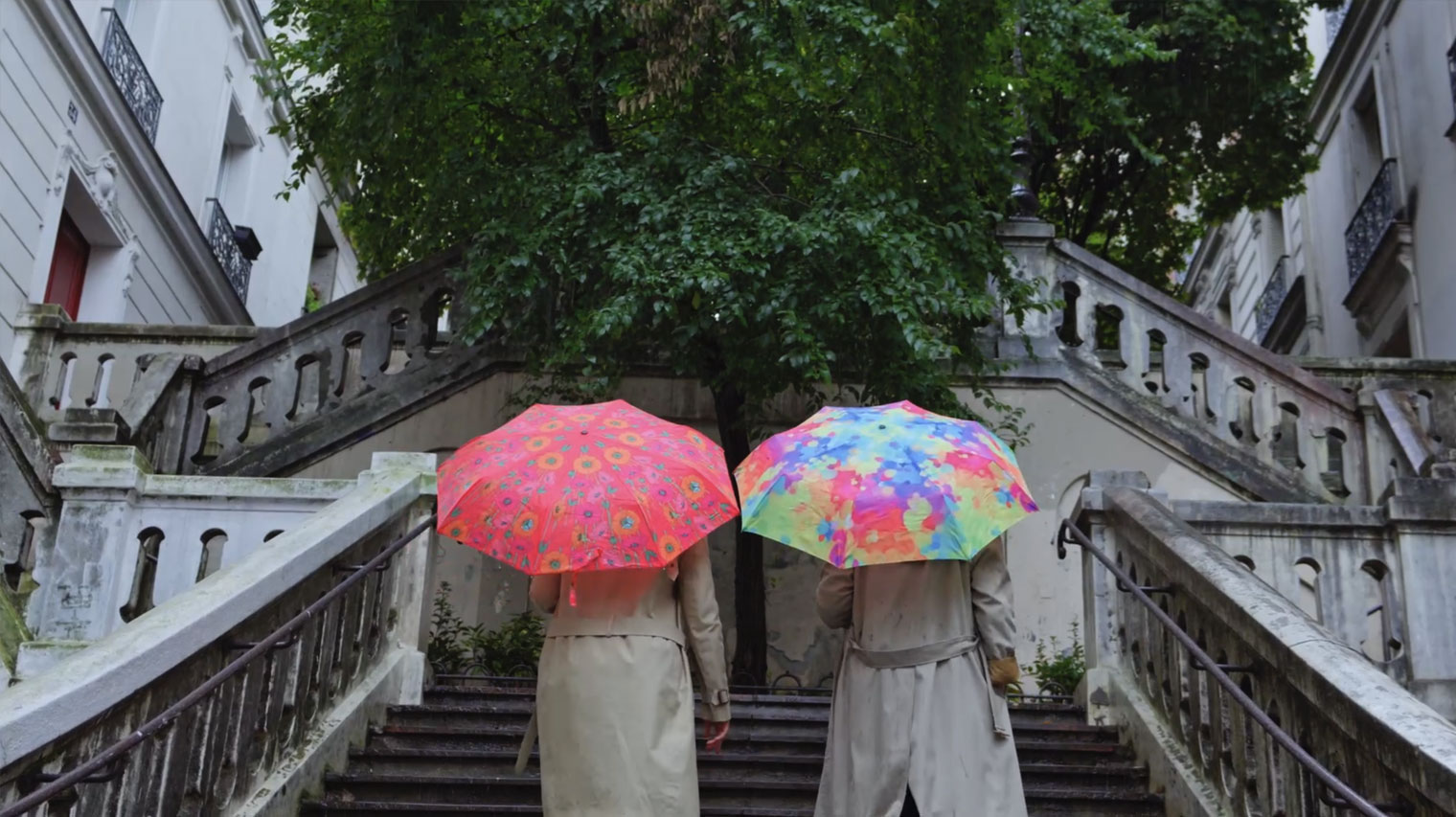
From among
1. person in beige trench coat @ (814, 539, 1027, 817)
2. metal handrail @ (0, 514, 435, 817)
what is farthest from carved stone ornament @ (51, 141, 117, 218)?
person in beige trench coat @ (814, 539, 1027, 817)

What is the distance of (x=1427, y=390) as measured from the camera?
10.7 meters

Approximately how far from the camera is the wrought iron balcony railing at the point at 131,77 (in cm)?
1420

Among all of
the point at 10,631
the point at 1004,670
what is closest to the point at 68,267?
the point at 10,631

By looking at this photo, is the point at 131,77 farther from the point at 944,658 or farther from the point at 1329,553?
the point at 944,658

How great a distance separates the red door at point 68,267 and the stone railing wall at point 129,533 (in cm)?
778

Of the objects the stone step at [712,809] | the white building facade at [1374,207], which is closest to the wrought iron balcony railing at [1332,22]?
the white building facade at [1374,207]

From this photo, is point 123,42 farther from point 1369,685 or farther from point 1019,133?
point 1369,685

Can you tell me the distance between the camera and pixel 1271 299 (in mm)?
20156

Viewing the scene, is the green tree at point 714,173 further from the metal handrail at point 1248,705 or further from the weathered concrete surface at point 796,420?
the metal handrail at point 1248,705

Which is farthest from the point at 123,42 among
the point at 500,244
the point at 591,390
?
the point at 591,390

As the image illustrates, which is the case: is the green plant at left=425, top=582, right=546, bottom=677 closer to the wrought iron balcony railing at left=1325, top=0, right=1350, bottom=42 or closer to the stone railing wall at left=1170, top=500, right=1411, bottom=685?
the stone railing wall at left=1170, top=500, right=1411, bottom=685

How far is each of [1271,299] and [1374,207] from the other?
4165 millimetres

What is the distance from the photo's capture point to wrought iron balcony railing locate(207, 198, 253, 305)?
1712 centimetres

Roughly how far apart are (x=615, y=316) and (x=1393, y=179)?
33.7ft
